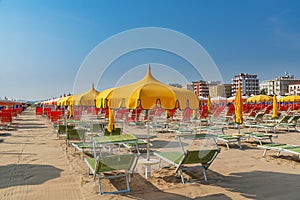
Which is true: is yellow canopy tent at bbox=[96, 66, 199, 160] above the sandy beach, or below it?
above

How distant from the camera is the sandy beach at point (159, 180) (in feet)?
12.8

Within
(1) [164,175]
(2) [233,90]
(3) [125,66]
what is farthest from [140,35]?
(2) [233,90]

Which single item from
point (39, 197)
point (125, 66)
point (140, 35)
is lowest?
point (39, 197)

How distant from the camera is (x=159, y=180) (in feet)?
15.1

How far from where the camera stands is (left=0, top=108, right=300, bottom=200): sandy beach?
3898 mm

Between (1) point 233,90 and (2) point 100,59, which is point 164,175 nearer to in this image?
(2) point 100,59

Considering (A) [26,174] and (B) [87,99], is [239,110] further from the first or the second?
(A) [26,174]

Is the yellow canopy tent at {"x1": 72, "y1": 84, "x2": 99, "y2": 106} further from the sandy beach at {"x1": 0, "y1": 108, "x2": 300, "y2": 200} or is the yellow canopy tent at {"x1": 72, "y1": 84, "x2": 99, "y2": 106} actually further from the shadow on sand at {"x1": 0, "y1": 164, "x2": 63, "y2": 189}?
the shadow on sand at {"x1": 0, "y1": 164, "x2": 63, "y2": 189}

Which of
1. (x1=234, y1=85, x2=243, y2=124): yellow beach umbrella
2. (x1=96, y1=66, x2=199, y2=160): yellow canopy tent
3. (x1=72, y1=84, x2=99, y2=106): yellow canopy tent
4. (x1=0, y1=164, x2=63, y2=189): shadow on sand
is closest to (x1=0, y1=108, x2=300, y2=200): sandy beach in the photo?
(x1=0, y1=164, x2=63, y2=189): shadow on sand

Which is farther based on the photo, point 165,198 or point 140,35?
point 140,35

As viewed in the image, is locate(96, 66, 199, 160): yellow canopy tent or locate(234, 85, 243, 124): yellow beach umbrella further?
locate(234, 85, 243, 124): yellow beach umbrella

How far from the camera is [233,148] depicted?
7.71 metres

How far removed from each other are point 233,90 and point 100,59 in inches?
4784

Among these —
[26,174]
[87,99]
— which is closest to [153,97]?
[26,174]
